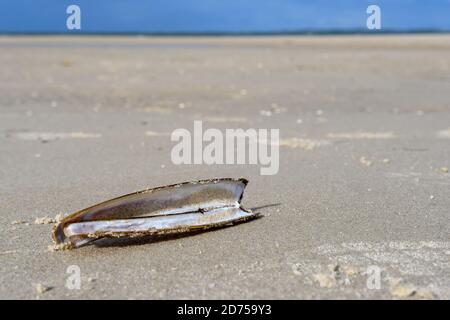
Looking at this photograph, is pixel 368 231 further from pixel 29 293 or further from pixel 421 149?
pixel 421 149

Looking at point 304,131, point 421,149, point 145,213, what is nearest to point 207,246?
point 145,213
